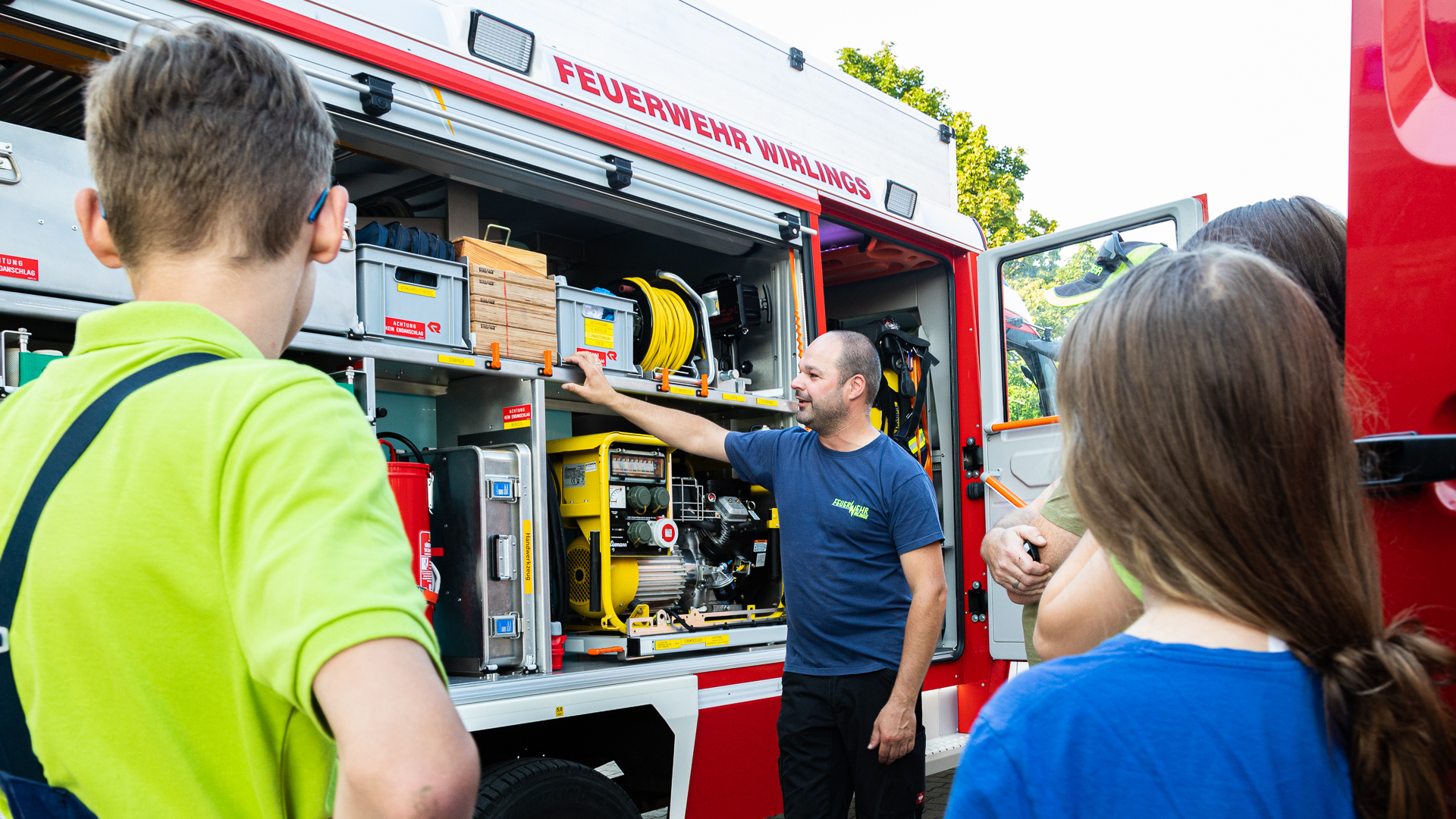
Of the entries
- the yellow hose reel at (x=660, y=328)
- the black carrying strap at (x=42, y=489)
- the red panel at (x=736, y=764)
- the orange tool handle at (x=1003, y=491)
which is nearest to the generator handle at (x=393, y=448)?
the yellow hose reel at (x=660, y=328)

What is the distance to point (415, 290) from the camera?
10.6ft

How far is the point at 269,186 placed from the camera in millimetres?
1033

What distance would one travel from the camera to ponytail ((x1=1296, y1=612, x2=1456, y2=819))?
901mm

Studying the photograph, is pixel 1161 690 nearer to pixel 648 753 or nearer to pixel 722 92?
pixel 648 753

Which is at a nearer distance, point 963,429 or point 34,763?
point 34,763

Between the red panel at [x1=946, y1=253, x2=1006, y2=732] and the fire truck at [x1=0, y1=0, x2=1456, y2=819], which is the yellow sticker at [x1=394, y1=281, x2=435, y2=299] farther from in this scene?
the red panel at [x1=946, y1=253, x2=1006, y2=732]

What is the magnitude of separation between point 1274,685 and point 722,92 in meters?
3.80

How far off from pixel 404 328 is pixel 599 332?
2.70ft

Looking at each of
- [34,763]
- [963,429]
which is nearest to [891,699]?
[963,429]

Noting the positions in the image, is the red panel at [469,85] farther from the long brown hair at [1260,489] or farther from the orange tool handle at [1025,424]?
the long brown hair at [1260,489]

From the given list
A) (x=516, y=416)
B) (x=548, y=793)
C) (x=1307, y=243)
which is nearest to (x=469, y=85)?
(x=516, y=416)

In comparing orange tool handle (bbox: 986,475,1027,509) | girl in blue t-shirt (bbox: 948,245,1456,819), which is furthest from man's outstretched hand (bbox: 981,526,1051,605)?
orange tool handle (bbox: 986,475,1027,509)

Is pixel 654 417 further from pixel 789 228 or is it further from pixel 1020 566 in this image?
pixel 1020 566

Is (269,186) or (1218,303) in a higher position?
(269,186)
